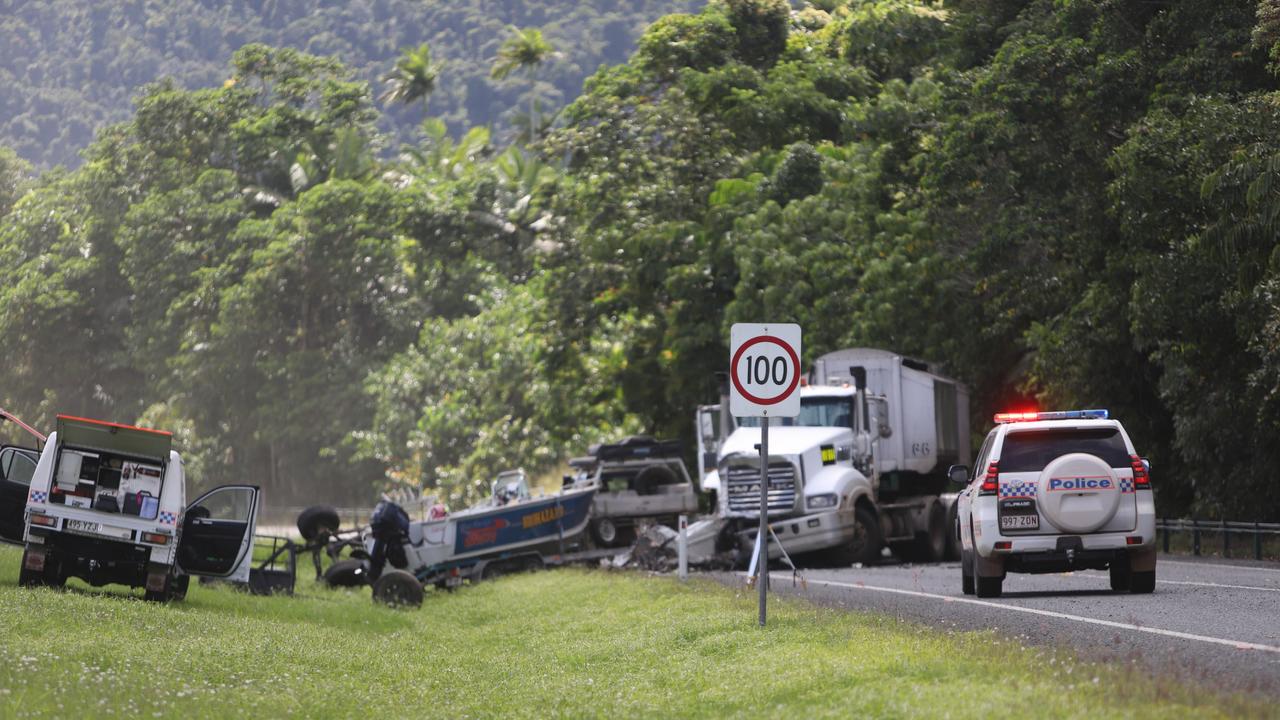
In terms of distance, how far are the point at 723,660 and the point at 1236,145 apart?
50.3ft

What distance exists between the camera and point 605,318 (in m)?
49.2

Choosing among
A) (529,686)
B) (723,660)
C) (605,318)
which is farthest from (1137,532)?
(605,318)

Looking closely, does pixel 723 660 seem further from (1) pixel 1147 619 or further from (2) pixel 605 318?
(2) pixel 605 318

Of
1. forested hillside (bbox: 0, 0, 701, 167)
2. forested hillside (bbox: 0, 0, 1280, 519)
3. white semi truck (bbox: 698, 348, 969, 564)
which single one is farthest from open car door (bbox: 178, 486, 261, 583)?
forested hillside (bbox: 0, 0, 701, 167)

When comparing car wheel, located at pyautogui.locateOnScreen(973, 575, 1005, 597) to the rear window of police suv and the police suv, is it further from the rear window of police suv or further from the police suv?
the rear window of police suv

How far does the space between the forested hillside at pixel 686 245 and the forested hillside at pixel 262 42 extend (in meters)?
42.8

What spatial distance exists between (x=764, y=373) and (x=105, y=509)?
9.45 m

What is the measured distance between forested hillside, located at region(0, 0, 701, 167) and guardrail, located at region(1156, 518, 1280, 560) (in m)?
100

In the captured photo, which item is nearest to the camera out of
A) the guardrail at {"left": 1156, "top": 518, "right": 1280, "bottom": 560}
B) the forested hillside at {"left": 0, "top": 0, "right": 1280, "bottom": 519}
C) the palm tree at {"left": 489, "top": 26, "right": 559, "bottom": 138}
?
the guardrail at {"left": 1156, "top": 518, "right": 1280, "bottom": 560}

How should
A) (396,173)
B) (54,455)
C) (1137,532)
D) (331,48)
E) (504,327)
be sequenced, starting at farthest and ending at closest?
(331,48) < (396,173) < (504,327) < (54,455) < (1137,532)

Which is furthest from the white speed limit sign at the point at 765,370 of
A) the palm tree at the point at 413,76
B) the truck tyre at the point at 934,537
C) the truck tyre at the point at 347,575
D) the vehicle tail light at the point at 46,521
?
the palm tree at the point at 413,76

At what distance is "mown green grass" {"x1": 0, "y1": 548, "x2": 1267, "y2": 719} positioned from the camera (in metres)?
10.1

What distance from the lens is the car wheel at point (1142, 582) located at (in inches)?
736

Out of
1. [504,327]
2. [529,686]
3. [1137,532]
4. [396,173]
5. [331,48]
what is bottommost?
[529,686]
